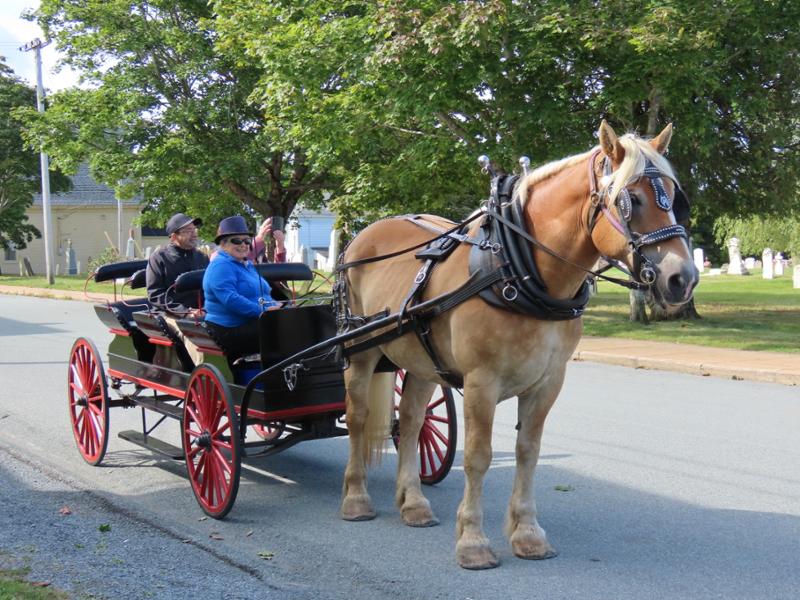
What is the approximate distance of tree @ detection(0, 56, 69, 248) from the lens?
4741 centimetres

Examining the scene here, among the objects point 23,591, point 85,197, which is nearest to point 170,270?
point 23,591

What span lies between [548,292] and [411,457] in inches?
67.4

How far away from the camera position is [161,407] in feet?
24.3

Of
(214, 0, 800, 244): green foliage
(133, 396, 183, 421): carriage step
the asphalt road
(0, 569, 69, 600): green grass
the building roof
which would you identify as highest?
the building roof

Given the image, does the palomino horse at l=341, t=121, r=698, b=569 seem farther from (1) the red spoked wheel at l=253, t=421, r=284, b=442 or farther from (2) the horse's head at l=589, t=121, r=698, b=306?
(1) the red spoked wheel at l=253, t=421, r=284, b=442

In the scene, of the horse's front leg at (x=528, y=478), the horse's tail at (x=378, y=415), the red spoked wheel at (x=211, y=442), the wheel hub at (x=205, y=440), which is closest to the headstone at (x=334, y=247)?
the red spoked wheel at (x=211, y=442)

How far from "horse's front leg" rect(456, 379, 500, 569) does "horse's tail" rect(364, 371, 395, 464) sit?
1325 millimetres

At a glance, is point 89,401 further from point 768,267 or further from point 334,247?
point 768,267

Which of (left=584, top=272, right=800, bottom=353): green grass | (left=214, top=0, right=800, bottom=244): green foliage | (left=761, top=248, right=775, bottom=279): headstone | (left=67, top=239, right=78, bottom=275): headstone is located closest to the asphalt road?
(left=584, top=272, right=800, bottom=353): green grass

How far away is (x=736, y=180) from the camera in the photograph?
20859 mm

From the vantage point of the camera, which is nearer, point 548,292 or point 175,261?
point 548,292

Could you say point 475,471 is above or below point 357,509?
above

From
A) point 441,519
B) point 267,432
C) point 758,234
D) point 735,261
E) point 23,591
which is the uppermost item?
point 758,234

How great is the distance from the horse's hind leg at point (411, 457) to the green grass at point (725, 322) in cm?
994
